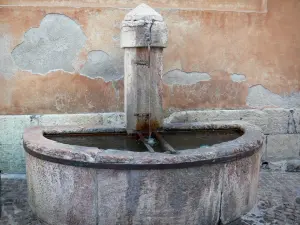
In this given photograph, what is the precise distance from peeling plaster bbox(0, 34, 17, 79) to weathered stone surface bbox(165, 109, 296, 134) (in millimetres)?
2002

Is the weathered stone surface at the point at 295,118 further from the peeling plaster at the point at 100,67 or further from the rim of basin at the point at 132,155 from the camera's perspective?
the peeling plaster at the point at 100,67

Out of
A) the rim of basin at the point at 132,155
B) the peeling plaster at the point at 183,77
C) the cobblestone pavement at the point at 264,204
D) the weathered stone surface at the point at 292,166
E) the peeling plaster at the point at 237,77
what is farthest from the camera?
the weathered stone surface at the point at 292,166

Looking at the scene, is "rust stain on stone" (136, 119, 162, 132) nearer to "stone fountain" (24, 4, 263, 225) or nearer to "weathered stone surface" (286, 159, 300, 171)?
"stone fountain" (24, 4, 263, 225)

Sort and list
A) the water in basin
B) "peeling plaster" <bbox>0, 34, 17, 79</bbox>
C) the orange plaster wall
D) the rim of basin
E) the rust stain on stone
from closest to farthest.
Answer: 1. the rim of basin
2. the water in basin
3. the rust stain on stone
4. "peeling plaster" <bbox>0, 34, 17, 79</bbox>
5. the orange plaster wall

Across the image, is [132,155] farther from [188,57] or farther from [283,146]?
[283,146]

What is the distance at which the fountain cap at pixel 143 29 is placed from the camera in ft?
11.6

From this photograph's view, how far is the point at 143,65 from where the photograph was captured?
12.1 feet

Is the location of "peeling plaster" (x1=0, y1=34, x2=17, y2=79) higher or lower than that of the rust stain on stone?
higher

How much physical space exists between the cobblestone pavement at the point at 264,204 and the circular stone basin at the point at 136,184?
25 cm

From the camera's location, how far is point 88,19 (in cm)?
439

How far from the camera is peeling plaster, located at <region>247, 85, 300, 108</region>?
489cm

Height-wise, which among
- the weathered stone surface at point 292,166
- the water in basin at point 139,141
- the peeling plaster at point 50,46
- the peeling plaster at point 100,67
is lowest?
the weathered stone surface at point 292,166

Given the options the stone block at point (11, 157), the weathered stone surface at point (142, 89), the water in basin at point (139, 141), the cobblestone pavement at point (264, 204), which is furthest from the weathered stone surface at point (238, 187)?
the stone block at point (11, 157)

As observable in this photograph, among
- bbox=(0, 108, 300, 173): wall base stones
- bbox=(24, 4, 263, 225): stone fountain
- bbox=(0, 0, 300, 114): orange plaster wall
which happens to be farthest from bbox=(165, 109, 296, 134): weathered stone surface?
bbox=(24, 4, 263, 225): stone fountain
